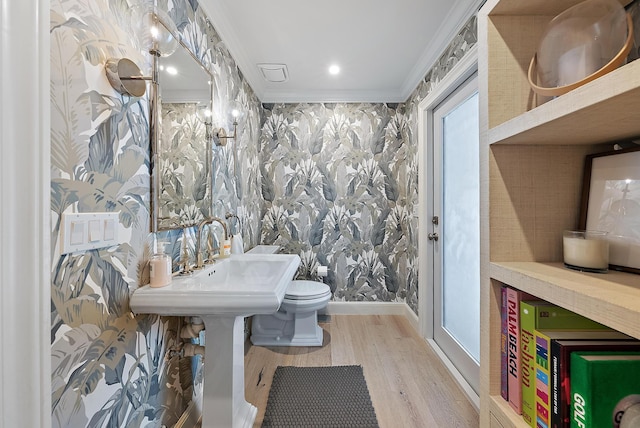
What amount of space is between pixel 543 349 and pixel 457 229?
161cm

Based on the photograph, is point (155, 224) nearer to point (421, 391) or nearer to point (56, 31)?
point (56, 31)

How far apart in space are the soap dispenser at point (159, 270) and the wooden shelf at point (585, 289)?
117 cm

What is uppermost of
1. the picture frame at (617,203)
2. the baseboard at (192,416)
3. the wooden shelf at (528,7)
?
the wooden shelf at (528,7)

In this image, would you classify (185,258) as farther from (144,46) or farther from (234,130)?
(234,130)

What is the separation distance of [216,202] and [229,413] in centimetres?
117

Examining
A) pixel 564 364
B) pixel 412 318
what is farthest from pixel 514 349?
pixel 412 318

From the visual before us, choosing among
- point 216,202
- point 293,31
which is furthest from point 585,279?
point 293,31

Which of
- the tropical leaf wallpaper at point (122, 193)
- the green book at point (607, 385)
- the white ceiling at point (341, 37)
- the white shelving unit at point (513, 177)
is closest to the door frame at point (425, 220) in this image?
the tropical leaf wallpaper at point (122, 193)

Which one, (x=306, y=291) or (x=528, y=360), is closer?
(x=528, y=360)

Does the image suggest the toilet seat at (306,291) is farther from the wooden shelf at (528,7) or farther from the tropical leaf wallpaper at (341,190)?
the wooden shelf at (528,7)

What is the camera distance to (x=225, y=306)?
1044 millimetres

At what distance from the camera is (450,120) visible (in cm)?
225

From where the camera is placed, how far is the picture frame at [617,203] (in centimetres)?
62

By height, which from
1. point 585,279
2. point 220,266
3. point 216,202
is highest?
point 216,202
